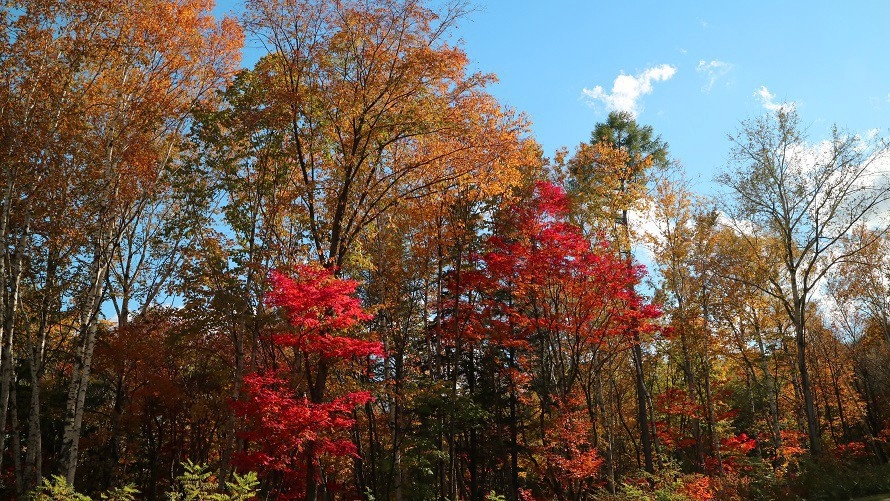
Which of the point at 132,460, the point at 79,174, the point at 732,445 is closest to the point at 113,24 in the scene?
the point at 79,174

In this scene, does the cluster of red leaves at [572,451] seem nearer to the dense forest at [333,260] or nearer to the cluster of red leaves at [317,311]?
the dense forest at [333,260]

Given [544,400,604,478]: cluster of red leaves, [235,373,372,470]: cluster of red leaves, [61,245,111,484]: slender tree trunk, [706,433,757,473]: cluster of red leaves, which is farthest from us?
[706,433,757,473]: cluster of red leaves

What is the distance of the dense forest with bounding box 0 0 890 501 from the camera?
9.59 meters

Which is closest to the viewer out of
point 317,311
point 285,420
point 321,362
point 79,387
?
point 285,420

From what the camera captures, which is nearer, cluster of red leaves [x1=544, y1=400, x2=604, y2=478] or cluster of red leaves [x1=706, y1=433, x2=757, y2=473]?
cluster of red leaves [x1=544, y1=400, x2=604, y2=478]

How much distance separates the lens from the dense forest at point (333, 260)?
31.4 feet

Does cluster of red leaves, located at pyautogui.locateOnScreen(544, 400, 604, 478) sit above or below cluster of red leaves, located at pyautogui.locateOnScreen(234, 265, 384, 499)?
below

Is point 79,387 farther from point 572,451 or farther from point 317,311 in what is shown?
point 572,451

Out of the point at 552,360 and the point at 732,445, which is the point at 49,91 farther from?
the point at 732,445

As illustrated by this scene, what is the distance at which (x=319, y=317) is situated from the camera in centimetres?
950

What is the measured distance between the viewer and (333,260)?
10461 millimetres

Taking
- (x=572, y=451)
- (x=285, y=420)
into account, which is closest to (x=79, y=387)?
(x=285, y=420)

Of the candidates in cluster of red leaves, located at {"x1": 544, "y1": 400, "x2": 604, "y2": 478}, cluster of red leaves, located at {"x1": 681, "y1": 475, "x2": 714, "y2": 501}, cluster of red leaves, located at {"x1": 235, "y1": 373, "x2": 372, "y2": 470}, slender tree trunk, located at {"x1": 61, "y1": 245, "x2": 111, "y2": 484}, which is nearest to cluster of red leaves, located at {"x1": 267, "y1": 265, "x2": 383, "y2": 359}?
cluster of red leaves, located at {"x1": 235, "y1": 373, "x2": 372, "y2": 470}

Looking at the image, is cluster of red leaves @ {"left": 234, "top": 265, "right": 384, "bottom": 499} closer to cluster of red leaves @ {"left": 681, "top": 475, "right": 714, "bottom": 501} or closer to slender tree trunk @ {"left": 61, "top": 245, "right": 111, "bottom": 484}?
slender tree trunk @ {"left": 61, "top": 245, "right": 111, "bottom": 484}
